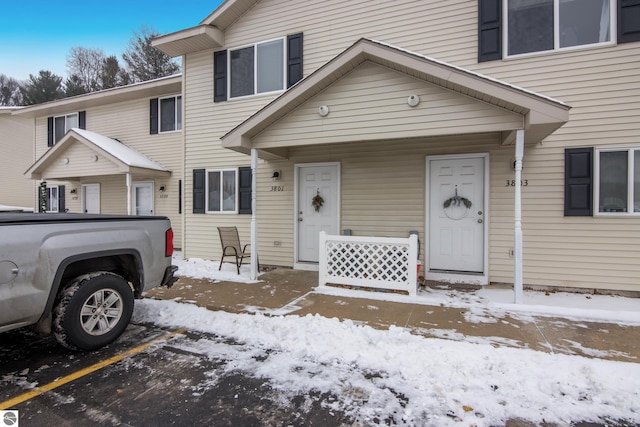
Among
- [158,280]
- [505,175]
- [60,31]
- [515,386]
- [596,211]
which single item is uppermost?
[60,31]

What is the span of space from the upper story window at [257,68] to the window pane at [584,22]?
17.9 ft

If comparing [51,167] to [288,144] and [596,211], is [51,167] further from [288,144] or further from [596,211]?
[596,211]

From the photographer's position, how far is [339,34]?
701cm

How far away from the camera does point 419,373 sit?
2.80 meters

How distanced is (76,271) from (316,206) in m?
4.68

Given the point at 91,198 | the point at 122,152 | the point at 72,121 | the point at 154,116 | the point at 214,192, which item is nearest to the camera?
the point at 214,192

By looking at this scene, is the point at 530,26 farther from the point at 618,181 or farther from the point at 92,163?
the point at 92,163

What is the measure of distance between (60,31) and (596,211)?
1507 inches

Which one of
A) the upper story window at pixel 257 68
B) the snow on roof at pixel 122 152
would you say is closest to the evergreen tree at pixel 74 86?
the snow on roof at pixel 122 152

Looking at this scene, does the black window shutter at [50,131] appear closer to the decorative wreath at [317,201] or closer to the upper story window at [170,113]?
the upper story window at [170,113]

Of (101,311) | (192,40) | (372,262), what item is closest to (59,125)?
(192,40)

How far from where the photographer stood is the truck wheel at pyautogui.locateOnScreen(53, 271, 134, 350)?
3.00 m

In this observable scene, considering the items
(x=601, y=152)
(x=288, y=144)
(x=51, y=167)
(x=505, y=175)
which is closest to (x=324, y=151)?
(x=288, y=144)

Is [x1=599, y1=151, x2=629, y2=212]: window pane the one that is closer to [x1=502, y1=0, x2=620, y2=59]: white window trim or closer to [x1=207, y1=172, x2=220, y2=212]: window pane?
[x1=502, y1=0, x2=620, y2=59]: white window trim
